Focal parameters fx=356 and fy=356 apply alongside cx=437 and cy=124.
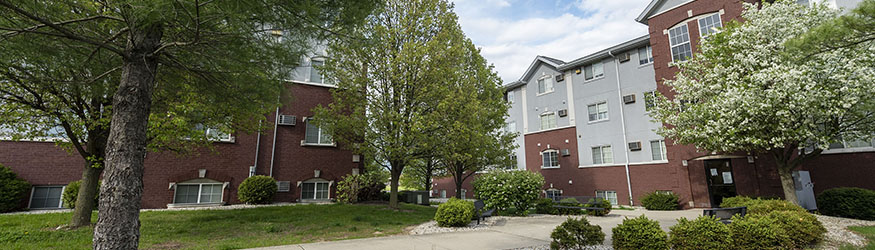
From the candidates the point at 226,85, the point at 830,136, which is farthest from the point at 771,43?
the point at 226,85

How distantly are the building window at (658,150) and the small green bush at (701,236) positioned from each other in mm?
13977

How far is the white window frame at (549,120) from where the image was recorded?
80.6 feet

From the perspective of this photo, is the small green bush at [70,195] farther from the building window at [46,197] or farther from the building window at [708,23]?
the building window at [708,23]

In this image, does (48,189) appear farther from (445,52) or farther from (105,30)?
(445,52)

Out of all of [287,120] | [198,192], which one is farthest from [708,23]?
[198,192]

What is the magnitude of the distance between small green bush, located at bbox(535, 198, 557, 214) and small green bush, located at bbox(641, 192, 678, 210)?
239 inches

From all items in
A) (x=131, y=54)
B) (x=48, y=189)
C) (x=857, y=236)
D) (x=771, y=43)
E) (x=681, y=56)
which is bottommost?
(x=857, y=236)

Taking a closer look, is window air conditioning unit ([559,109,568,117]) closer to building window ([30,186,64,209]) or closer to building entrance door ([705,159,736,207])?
building entrance door ([705,159,736,207])

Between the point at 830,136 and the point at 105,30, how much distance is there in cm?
1902

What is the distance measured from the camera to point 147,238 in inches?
312

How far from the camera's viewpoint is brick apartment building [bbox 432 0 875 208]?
14.5 meters

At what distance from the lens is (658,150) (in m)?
19.0

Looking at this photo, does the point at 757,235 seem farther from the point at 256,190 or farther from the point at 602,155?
the point at 256,190

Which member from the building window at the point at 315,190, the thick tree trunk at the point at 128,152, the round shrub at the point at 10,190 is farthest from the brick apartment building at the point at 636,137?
the round shrub at the point at 10,190
